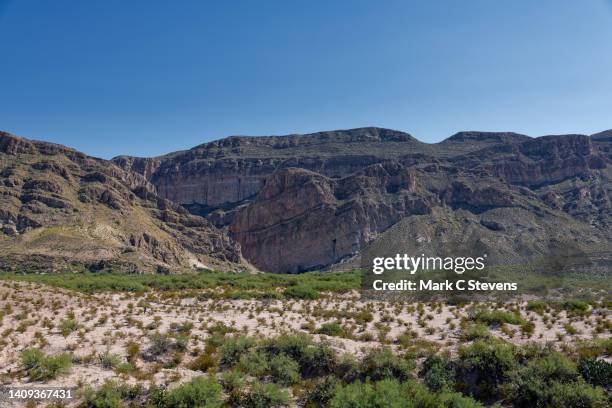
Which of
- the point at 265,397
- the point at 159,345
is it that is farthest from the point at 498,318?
the point at 159,345

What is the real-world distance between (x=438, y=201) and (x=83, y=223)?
8236 centimetres

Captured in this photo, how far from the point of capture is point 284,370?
572 inches

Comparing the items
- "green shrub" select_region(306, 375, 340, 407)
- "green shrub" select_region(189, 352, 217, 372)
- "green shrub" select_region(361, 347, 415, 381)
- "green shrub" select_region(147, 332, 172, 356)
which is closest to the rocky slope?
"green shrub" select_region(147, 332, 172, 356)

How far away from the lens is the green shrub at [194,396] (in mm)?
11945

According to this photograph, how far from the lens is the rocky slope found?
67500mm

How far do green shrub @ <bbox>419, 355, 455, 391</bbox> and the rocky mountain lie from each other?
64027 mm

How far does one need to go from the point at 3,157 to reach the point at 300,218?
73841mm

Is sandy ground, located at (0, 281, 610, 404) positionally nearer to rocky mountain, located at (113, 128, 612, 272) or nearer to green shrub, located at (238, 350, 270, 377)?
green shrub, located at (238, 350, 270, 377)

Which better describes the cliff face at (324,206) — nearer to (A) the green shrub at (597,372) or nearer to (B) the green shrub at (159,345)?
(B) the green shrub at (159,345)

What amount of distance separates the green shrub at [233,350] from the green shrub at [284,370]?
137 cm

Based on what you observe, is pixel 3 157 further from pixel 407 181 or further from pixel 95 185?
pixel 407 181

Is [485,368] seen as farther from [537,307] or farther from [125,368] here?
[537,307]

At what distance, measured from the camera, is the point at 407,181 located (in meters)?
125

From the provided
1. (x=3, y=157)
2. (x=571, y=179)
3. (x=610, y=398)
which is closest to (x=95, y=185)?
(x=3, y=157)
